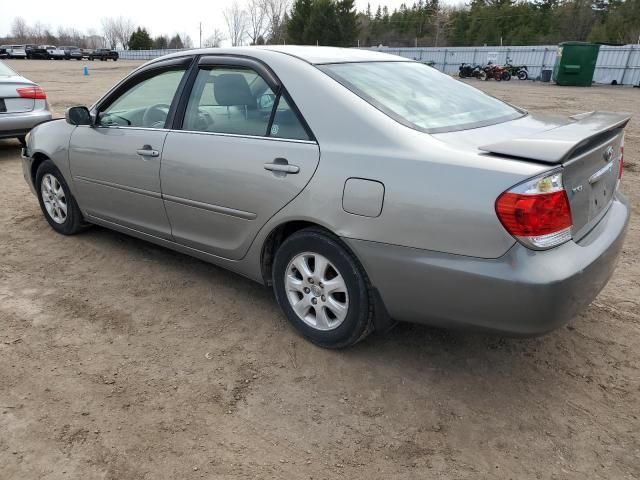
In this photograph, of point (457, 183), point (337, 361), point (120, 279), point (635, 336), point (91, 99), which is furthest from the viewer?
point (91, 99)

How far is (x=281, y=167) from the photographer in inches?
112

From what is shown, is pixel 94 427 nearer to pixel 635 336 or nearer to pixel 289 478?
pixel 289 478

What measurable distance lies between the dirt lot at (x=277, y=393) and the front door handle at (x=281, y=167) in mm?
1001

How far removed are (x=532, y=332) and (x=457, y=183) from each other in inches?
28.9

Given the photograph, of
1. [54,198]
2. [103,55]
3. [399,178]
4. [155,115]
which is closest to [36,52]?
[103,55]

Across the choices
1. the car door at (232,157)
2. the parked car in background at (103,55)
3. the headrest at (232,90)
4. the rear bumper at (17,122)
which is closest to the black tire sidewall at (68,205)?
the car door at (232,157)

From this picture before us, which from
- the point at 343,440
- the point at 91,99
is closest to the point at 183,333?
the point at 343,440

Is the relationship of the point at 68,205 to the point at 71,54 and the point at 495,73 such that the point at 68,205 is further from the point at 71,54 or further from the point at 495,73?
the point at 71,54

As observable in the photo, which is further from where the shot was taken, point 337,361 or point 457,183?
point 337,361

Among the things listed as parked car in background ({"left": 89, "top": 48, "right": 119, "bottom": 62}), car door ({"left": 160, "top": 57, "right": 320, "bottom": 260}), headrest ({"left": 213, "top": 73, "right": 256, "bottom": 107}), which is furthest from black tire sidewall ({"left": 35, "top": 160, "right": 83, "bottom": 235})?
parked car in background ({"left": 89, "top": 48, "right": 119, "bottom": 62})

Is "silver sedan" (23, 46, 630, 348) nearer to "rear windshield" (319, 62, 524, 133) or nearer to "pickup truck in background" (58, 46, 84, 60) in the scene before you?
"rear windshield" (319, 62, 524, 133)

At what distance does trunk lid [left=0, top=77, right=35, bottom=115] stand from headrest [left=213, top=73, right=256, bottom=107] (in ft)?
19.0

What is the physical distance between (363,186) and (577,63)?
2700cm

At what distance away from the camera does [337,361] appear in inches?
115
